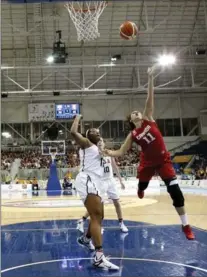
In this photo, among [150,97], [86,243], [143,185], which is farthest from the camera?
[86,243]

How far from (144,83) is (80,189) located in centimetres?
3003

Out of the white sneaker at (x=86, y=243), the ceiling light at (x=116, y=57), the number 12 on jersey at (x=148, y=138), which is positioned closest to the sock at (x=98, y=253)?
the white sneaker at (x=86, y=243)

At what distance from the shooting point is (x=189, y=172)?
2848 centimetres

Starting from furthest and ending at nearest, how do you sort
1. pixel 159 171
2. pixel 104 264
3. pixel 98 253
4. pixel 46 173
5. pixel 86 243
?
pixel 46 173 → pixel 86 243 → pixel 159 171 → pixel 98 253 → pixel 104 264

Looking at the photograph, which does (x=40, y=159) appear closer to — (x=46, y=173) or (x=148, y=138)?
(x=46, y=173)

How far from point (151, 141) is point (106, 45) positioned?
26210mm

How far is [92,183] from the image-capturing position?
4.95 metres

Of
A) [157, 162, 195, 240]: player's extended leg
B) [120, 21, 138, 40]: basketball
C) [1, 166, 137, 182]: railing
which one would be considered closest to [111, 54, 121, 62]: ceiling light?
[1, 166, 137, 182]: railing

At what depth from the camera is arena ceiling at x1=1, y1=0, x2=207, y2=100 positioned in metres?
26.2

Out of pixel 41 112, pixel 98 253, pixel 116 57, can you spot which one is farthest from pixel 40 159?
pixel 98 253

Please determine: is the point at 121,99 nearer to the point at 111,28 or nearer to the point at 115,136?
the point at 115,136

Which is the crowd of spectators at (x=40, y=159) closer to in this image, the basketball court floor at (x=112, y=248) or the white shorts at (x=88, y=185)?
the basketball court floor at (x=112, y=248)

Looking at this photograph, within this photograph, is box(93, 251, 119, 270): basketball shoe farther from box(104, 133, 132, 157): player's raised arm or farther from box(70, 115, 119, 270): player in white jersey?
box(104, 133, 132, 157): player's raised arm

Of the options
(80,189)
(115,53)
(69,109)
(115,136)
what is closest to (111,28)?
(115,53)
